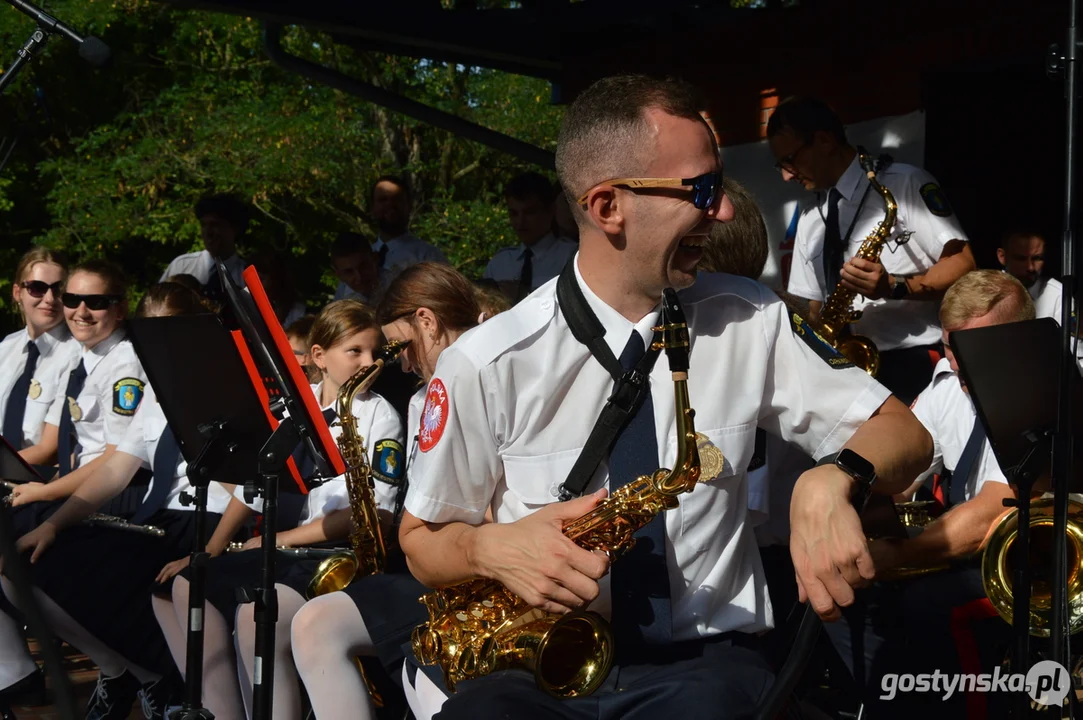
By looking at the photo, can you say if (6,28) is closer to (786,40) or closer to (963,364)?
(786,40)

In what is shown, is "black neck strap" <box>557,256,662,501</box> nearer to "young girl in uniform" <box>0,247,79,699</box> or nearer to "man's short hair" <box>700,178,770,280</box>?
"man's short hair" <box>700,178,770,280</box>

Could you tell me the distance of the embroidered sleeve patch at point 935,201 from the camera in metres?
5.42

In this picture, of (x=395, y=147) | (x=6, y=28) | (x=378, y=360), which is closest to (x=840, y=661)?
(x=378, y=360)

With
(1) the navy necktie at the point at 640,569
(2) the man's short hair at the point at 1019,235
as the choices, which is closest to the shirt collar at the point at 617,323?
(1) the navy necktie at the point at 640,569

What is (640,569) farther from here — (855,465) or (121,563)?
(121,563)

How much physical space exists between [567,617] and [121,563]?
3.25 m

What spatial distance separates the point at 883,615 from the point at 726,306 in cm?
159

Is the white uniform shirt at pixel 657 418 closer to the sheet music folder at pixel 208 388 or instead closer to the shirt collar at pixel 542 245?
A: the sheet music folder at pixel 208 388

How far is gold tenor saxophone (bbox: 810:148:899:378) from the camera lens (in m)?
5.36

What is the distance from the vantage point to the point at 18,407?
6.73 metres

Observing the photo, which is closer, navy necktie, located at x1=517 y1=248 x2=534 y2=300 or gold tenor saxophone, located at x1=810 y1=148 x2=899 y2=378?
gold tenor saxophone, located at x1=810 y1=148 x2=899 y2=378

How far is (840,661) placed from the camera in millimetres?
4035

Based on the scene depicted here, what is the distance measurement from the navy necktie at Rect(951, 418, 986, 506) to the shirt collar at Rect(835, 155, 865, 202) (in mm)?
1677

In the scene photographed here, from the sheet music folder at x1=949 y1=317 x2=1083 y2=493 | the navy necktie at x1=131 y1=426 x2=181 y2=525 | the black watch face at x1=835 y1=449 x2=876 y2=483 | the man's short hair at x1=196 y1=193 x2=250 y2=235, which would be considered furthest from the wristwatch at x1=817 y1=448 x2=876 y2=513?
the man's short hair at x1=196 y1=193 x2=250 y2=235
